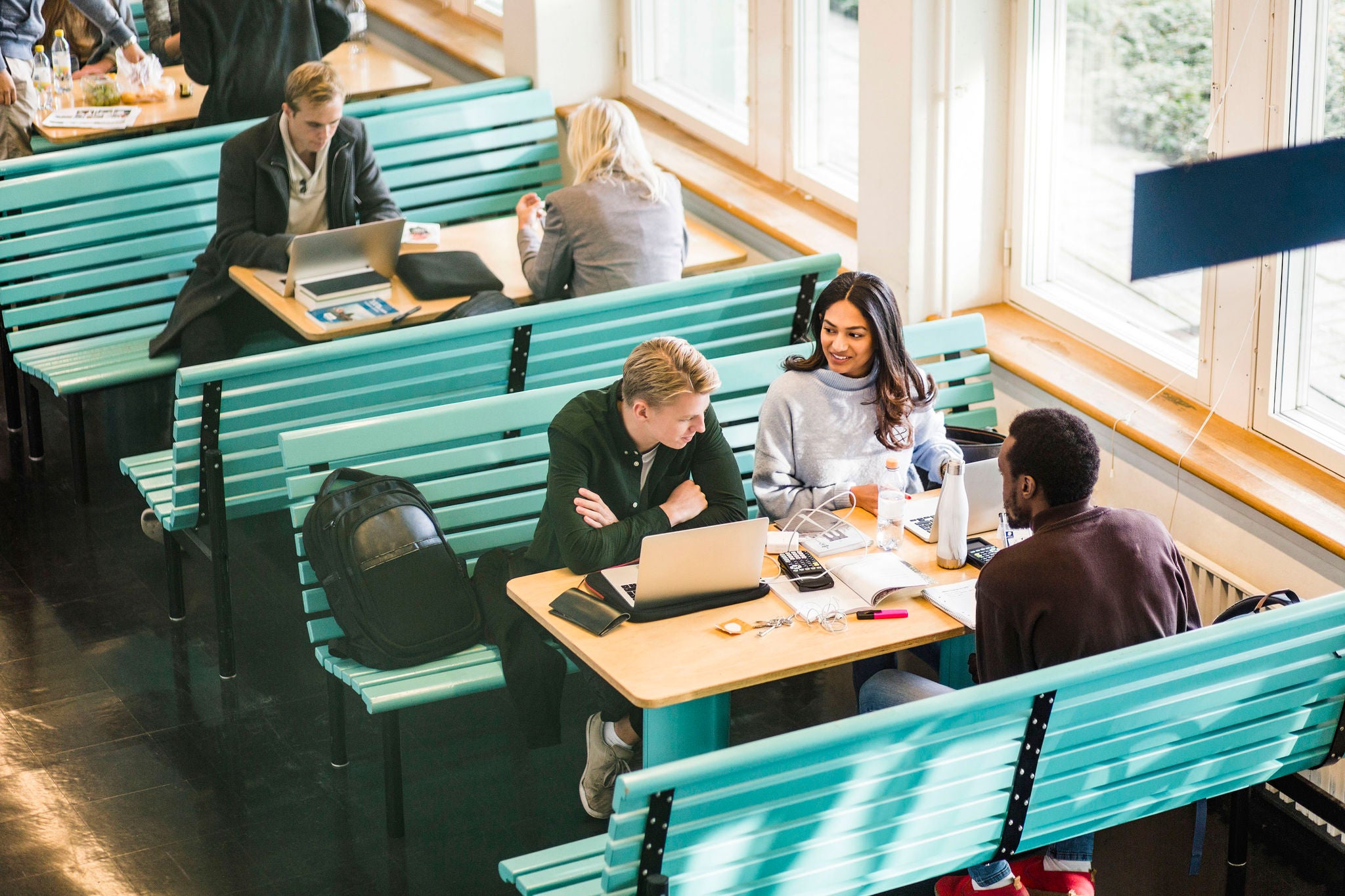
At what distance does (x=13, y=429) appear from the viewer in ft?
19.6

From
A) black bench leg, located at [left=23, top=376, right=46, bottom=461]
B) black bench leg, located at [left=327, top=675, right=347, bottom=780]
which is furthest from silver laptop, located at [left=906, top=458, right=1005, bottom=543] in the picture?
black bench leg, located at [left=23, top=376, right=46, bottom=461]

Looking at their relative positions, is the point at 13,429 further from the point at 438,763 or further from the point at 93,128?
the point at 438,763

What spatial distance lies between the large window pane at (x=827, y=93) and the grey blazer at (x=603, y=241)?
996 millimetres

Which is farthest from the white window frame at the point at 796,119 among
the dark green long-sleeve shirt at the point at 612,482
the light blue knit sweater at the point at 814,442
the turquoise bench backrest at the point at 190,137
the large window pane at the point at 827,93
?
the dark green long-sleeve shirt at the point at 612,482

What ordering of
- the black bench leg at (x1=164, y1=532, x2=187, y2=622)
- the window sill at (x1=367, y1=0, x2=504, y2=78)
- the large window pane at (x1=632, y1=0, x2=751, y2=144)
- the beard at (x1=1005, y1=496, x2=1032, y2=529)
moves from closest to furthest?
the beard at (x1=1005, y1=496, x2=1032, y2=529) < the black bench leg at (x1=164, y1=532, x2=187, y2=622) < the large window pane at (x1=632, y1=0, x2=751, y2=144) < the window sill at (x1=367, y1=0, x2=504, y2=78)

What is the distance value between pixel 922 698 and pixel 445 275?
99.2 inches

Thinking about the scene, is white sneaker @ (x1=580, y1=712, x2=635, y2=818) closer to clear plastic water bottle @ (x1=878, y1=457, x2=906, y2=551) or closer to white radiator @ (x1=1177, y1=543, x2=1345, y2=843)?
clear plastic water bottle @ (x1=878, y1=457, x2=906, y2=551)

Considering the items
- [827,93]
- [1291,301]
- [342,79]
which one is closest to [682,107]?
[827,93]

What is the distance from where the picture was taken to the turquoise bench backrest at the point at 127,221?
212 inches

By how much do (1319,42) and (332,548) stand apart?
106 inches

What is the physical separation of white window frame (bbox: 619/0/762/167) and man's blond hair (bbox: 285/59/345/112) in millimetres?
1729

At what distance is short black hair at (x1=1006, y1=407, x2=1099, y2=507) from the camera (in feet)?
9.92

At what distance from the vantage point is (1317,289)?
3934 millimetres

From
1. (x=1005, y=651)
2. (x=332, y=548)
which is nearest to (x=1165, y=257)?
(x=1005, y=651)
